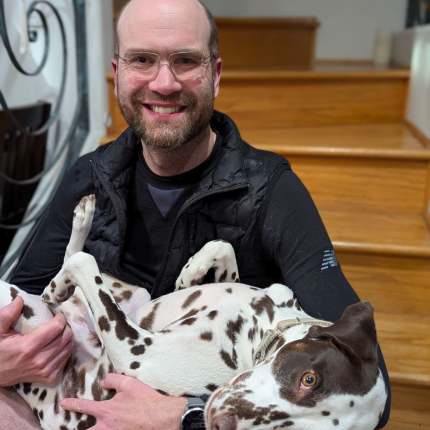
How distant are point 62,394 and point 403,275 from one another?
59.8 inches

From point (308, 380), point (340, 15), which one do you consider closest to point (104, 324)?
point (308, 380)

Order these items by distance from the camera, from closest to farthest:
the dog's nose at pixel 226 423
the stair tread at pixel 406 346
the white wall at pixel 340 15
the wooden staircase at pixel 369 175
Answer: the dog's nose at pixel 226 423, the stair tread at pixel 406 346, the wooden staircase at pixel 369 175, the white wall at pixel 340 15

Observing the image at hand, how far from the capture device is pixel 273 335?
1371 mm

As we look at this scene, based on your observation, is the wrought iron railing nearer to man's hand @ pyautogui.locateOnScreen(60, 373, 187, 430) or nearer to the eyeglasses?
the eyeglasses

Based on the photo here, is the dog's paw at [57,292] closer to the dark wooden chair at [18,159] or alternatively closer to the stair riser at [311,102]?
the dark wooden chair at [18,159]

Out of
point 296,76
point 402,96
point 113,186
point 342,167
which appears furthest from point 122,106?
point 402,96

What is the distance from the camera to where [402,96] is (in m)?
3.22

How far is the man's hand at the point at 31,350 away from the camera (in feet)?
4.64

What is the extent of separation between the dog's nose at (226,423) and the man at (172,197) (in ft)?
1.10

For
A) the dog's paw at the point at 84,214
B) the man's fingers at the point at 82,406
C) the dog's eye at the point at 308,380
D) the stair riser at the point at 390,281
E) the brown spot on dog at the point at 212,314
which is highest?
the dog's paw at the point at 84,214

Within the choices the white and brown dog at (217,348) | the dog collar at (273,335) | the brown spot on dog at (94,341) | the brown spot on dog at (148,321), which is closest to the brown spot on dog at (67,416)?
the white and brown dog at (217,348)

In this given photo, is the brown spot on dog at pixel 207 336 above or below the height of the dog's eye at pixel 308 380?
below

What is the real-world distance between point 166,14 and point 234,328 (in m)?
0.94

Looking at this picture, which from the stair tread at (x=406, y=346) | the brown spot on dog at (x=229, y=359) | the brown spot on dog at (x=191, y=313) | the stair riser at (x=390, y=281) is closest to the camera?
the brown spot on dog at (x=229, y=359)
